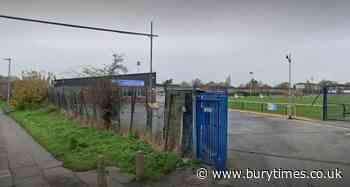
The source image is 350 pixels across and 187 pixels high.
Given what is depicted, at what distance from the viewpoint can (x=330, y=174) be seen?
6434 mm

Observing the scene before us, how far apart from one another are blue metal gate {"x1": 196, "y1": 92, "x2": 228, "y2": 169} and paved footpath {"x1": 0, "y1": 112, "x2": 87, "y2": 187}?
9.47ft

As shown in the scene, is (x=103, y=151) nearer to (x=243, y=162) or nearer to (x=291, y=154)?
(x=243, y=162)

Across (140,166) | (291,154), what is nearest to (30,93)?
(140,166)

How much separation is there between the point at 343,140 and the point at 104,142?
29.6ft

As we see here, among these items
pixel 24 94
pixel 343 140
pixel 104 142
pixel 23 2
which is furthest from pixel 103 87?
pixel 24 94

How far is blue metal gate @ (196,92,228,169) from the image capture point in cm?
652

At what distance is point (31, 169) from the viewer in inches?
295

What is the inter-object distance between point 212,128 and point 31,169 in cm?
472

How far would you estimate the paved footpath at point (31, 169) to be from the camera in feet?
21.0

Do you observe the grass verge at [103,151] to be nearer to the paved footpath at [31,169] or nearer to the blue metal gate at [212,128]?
the paved footpath at [31,169]

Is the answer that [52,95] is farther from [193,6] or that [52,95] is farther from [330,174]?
[330,174]

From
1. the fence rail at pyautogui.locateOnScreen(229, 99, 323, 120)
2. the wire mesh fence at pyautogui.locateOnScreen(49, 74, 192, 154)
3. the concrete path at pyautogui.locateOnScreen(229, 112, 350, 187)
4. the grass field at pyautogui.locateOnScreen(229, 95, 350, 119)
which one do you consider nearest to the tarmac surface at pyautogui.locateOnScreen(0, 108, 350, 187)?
the concrete path at pyautogui.locateOnScreen(229, 112, 350, 187)

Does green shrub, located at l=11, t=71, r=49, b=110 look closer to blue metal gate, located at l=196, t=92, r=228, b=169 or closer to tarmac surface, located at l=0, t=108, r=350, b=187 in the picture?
tarmac surface, located at l=0, t=108, r=350, b=187

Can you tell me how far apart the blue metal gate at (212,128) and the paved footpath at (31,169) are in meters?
2.89
